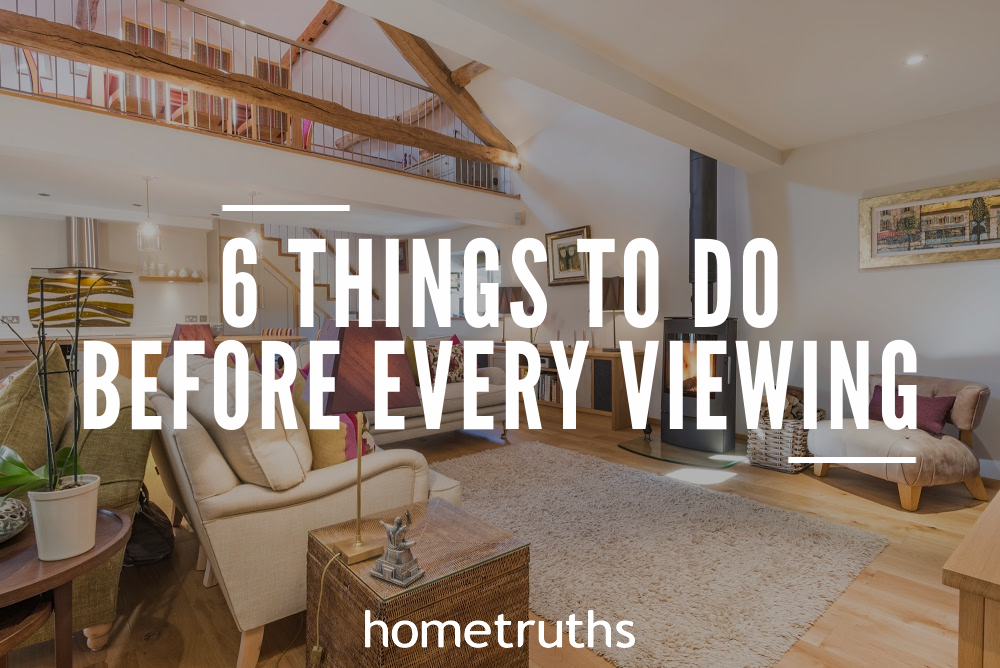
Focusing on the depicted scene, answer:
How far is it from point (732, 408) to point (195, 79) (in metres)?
4.99

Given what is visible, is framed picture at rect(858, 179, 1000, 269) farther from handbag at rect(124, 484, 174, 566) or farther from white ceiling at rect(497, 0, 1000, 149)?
handbag at rect(124, 484, 174, 566)

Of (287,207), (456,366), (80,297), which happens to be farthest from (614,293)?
(80,297)

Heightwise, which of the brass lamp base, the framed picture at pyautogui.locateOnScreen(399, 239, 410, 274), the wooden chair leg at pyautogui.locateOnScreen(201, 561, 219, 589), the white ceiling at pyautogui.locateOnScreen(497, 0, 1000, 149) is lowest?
the wooden chair leg at pyautogui.locateOnScreen(201, 561, 219, 589)

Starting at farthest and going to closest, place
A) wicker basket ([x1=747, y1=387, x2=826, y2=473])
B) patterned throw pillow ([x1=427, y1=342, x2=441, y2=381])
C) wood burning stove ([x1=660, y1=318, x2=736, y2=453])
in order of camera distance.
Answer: patterned throw pillow ([x1=427, y1=342, x2=441, y2=381]), wood burning stove ([x1=660, y1=318, x2=736, y2=453]), wicker basket ([x1=747, y1=387, x2=826, y2=473])

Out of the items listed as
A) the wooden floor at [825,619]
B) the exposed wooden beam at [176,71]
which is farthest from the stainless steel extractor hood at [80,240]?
the wooden floor at [825,619]

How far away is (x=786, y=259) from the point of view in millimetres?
4250

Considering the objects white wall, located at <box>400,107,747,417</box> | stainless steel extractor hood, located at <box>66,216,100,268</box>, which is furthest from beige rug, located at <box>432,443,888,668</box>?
stainless steel extractor hood, located at <box>66,216,100,268</box>

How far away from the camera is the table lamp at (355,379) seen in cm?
134

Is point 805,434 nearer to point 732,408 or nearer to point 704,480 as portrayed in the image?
point 732,408

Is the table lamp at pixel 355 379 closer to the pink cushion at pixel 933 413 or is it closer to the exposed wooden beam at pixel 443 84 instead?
the pink cushion at pixel 933 413

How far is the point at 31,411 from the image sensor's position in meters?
1.64

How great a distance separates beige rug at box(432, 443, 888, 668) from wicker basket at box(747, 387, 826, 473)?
85 cm

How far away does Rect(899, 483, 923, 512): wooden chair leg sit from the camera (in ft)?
9.53

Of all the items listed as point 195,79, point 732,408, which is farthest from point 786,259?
point 195,79
